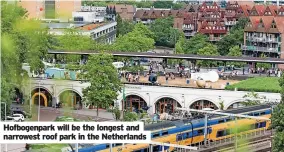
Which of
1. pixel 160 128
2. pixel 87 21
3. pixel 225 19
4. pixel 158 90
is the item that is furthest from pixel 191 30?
pixel 160 128

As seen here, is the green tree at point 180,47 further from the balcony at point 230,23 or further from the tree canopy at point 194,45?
the balcony at point 230,23

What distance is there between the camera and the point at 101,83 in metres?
13.0

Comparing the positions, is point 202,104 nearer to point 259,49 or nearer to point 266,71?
point 266,71

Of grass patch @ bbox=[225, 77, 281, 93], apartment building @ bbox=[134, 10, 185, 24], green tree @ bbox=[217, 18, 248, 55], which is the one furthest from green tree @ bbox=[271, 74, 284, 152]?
apartment building @ bbox=[134, 10, 185, 24]

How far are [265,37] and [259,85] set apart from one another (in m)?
8.56

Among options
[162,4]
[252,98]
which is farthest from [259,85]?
[162,4]

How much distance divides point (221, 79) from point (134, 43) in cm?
520

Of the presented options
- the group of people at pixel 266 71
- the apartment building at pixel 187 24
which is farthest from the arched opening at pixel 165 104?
the apartment building at pixel 187 24

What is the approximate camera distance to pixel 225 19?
29.0 metres

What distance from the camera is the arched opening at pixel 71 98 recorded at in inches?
594

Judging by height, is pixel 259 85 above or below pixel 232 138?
above

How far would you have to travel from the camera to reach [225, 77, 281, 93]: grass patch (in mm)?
14281

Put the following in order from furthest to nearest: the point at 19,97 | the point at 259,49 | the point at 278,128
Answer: the point at 259,49 < the point at 19,97 < the point at 278,128

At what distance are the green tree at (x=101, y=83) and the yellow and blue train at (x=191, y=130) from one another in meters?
2.69
